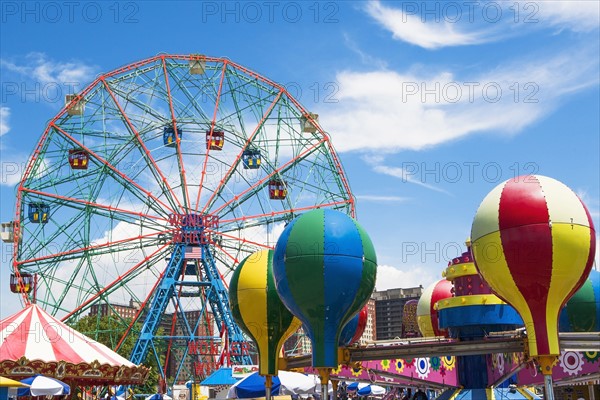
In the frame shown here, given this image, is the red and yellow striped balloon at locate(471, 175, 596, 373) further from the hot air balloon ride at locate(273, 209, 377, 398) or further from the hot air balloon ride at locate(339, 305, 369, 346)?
the hot air balloon ride at locate(339, 305, 369, 346)

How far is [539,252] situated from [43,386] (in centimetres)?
1059

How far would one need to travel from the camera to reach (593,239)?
1189cm

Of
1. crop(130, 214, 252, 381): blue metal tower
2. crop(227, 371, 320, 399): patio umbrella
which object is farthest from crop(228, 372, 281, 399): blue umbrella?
crop(130, 214, 252, 381): blue metal tower

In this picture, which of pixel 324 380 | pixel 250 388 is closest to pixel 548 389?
pixel 324 380

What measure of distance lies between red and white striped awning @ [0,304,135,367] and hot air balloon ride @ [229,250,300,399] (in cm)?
429

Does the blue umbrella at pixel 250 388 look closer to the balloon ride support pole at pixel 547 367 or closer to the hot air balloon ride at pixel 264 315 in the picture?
the hot air balloon ride at pixel 264 315

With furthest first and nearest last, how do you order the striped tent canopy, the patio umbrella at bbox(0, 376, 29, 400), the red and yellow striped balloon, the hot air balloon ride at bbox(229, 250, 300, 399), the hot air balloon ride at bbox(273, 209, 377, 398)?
the striped tent canopy < the hot air balloon ride at bbox(229, 250, 300, 399) < the patio umbrella at bbox(0, 376, 29, 400) < the hot air balloon ride at bbox(273, 209, 377, 398) < the red and yellow striped balloon

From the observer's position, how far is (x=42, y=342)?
55.8 ft

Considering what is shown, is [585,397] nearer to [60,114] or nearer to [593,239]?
[593,239]

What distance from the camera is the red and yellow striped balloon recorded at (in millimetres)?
11547

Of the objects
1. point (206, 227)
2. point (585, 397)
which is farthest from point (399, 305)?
point (585, 397)

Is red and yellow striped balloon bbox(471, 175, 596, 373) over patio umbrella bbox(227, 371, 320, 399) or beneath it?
over

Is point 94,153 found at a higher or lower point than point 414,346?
higher

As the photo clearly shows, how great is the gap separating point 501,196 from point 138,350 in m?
25.2
